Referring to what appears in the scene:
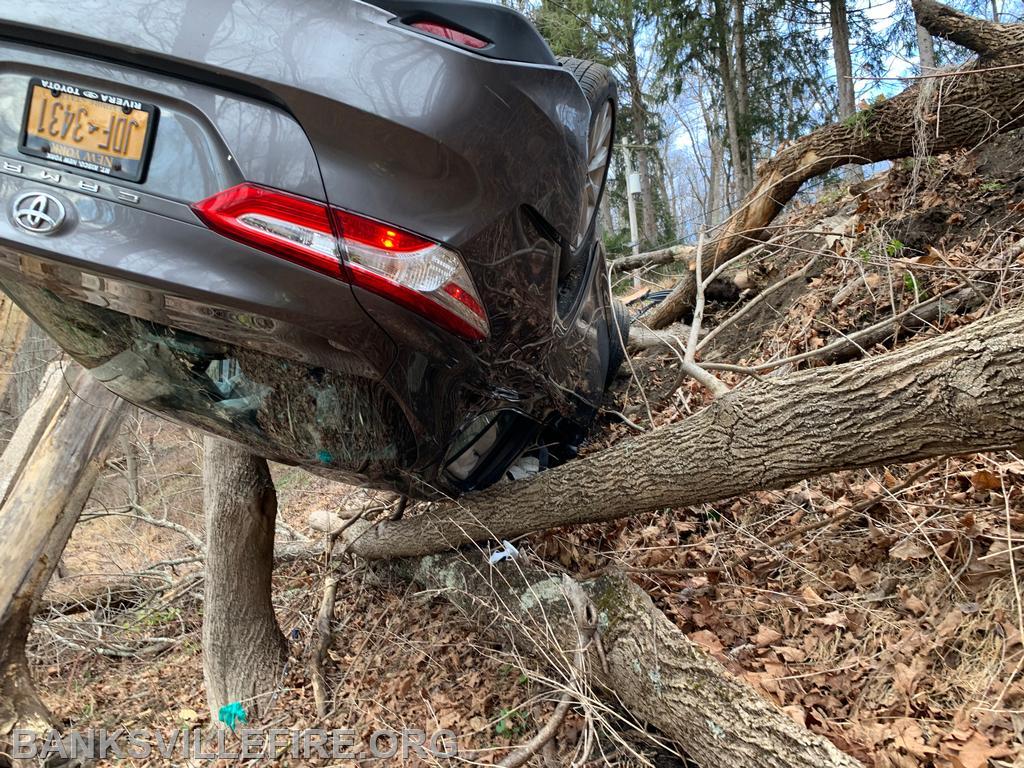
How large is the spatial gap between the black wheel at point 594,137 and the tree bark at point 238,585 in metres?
2.35

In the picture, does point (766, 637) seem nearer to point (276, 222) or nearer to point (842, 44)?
point (276, 222)

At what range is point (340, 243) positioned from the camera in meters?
1.42

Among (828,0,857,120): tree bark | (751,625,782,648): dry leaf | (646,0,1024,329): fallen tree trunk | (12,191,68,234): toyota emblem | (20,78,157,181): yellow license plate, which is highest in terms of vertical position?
(828,0,857,120): tree bark

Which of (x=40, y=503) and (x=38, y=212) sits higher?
(x=38, y=212)

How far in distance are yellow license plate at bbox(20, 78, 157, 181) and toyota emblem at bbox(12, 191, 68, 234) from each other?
0.30 ft

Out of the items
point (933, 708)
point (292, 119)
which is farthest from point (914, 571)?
point (292, 119)

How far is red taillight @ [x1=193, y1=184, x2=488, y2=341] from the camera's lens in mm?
1370

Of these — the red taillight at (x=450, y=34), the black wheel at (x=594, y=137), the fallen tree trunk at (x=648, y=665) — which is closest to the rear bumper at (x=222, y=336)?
the red taillight at (x=450, y=34)

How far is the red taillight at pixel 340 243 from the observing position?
1.37m

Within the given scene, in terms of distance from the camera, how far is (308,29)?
142 centimetres

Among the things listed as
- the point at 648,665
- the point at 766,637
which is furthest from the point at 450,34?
the point at 766,637

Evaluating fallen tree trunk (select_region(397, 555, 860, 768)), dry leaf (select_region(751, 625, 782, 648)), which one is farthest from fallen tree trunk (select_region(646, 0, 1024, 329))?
fallen tree trunk (select_region(397, 555, 860, 768))

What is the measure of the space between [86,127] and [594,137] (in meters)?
1.60

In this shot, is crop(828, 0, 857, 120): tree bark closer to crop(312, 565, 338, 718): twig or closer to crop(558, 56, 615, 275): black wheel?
crop(558, 56, 615, 275): black wheel
